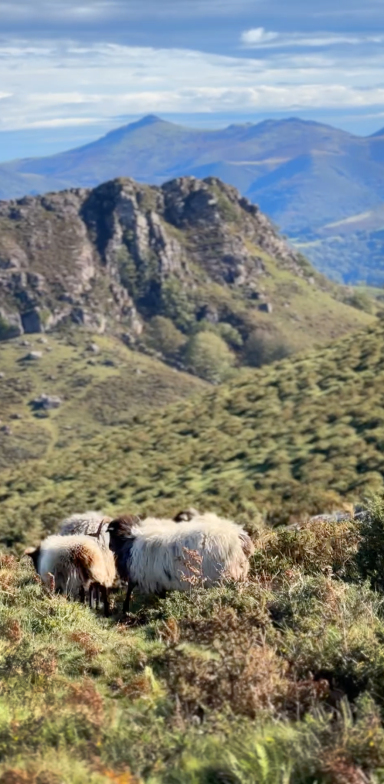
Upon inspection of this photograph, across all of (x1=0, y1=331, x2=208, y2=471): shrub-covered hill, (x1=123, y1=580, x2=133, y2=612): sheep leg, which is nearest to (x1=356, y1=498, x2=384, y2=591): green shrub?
(x1=123, y1=580, x2=133, y2=612): sheep leg

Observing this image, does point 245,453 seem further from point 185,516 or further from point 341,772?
point 341,772

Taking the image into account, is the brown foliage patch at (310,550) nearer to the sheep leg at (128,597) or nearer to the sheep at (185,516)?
the sheep leg at (128,597)

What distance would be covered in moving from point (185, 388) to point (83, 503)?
460 feet

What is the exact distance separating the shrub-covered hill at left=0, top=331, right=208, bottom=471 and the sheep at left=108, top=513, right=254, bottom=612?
121903 mm

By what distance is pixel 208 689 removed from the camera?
697 centimetres

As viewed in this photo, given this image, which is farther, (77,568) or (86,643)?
(77,568)

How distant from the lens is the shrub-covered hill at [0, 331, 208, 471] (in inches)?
5891

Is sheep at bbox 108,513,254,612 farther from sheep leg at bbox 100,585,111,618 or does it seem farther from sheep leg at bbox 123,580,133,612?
sheep leg at bbox 100,585,111,618

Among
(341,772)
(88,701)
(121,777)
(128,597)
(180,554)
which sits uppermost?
(180,554)

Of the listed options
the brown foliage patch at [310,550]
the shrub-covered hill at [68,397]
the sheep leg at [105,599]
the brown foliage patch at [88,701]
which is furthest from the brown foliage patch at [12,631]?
the shrub-covered hill at [68,397]

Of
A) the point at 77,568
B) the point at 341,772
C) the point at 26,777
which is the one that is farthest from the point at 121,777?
the point at 77,568

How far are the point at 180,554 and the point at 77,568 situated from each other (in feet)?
5.25

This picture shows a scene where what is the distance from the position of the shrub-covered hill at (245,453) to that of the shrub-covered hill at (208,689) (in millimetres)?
16866

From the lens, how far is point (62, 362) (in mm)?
197875
